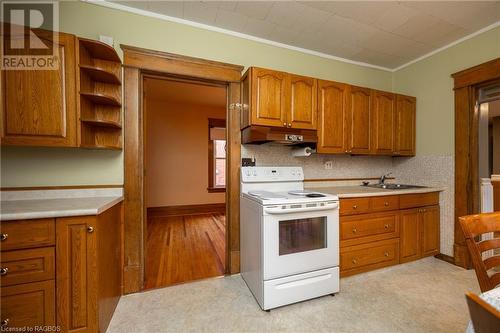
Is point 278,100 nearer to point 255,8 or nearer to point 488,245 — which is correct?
point 255,8

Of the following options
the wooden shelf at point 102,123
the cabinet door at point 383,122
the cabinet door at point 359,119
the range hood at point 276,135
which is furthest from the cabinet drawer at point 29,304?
the cabinet door at point 383,122

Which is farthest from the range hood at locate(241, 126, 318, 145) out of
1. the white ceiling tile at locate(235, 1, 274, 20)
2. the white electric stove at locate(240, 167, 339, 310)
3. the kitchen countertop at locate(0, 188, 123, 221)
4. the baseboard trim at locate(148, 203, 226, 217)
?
the baseboard trim at locate(148, 203, 226, 217)

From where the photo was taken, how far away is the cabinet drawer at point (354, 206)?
6.90 ft

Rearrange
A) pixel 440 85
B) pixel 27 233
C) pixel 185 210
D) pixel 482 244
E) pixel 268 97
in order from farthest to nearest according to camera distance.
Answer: pixel 185 210 < pixel 440 85 < pixel 268 97 < pixel 27 233 < pixel 482 244

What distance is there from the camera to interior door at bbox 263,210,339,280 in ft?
5.51

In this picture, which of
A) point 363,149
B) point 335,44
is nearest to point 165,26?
point 335,44

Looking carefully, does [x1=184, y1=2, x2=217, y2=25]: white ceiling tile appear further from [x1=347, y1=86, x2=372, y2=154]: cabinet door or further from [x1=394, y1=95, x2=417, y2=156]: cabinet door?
[x1=394, y1=95, x2=417, y2=156]: cabinet door

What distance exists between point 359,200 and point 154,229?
3459 mm

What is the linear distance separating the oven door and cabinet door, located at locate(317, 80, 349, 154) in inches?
32.0

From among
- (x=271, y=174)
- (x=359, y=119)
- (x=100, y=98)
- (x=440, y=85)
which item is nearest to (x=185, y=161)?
(x=271, y=174)

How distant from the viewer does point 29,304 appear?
3.98ft

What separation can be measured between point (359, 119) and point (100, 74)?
271 cm

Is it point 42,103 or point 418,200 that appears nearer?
point 42,103

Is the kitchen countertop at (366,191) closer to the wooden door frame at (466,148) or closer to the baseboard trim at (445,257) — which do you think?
the wooden door frame at (466,148)
